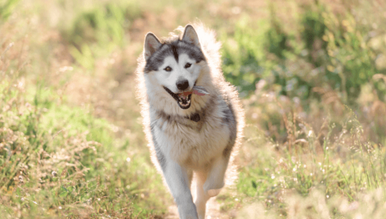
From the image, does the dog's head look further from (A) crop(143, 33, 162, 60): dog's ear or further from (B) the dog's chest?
(B) the dog's chest

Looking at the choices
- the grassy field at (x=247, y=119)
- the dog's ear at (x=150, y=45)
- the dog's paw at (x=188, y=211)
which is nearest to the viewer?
the grassy field at (x=247, y=119)

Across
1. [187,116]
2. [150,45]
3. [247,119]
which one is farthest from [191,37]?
[247,119]

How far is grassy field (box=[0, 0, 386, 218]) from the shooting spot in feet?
10.8

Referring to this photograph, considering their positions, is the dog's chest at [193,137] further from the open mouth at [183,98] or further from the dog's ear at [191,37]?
the dog's ear at [191,37]

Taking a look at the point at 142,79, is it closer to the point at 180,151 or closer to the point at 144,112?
the point at 144,112

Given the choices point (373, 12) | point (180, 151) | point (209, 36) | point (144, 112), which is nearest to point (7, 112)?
point (144, 112)

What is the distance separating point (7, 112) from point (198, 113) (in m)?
2.21

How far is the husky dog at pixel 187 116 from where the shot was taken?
11.6ft

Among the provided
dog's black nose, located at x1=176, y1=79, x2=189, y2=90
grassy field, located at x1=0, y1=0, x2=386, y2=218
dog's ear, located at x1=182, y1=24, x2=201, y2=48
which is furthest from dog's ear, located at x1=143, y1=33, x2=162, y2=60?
grassy field, located at x1=0, y1=0, x2=386, y2=218

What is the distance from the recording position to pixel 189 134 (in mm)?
3582

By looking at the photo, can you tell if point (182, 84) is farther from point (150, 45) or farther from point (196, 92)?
point (150, 45)

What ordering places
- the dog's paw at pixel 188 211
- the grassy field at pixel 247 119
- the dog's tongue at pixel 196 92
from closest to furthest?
the grassy field at pixel 247 119, the dog's paw at pixel 188 211, the dog's tongue at pixel 196 92

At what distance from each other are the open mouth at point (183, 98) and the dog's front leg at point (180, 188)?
1.86 feet

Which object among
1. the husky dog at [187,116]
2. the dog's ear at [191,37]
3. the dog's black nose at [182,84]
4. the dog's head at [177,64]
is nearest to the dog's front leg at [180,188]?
the husky dog at [187,116]
